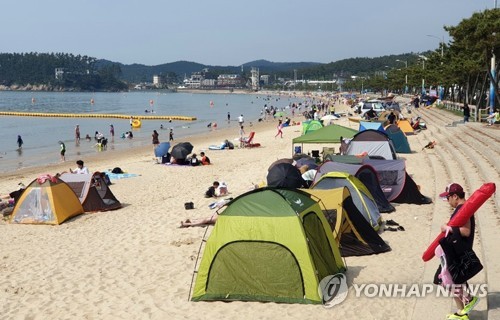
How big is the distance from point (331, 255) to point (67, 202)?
8.93m

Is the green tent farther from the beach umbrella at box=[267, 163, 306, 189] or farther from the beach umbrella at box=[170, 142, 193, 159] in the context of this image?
the beach umbrella at box=[170, 142, 193, 159]

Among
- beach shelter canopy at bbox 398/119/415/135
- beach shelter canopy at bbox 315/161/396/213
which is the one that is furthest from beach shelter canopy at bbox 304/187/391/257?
beach shelter canopy at bbox 398/119/415/135

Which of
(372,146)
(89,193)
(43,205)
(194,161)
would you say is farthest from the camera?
(194,161)

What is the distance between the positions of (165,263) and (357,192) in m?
4.23

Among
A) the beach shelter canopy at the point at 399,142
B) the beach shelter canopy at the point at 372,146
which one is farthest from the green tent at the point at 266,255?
the beach shelter canopy at the point at 399,142

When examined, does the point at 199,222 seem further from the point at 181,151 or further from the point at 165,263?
the point at 181,151

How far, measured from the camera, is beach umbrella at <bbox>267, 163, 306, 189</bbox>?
43.9 feet

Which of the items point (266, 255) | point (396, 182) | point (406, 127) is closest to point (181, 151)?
point (396, 182)

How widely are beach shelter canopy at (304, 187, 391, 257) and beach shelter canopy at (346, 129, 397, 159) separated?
9.19m

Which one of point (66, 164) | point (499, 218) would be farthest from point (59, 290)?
point (66, 164)

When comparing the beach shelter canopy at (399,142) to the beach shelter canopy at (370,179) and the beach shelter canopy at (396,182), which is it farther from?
the beach shelter canopy at (370,179)

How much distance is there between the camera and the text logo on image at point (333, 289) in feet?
25.8

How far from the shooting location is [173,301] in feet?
27.3

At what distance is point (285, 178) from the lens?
13438 millimetres
